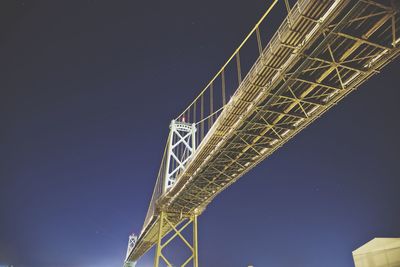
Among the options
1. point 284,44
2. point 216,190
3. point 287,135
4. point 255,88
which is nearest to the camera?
point 284,44

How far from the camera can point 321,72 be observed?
34.9ft

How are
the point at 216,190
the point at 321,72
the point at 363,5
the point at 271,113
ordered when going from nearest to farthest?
the point at 363,5 → the point at 321,72 → the point at 271,113 → the point at 216,190

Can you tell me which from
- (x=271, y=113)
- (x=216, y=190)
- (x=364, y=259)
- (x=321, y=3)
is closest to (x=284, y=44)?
(x=321, y=3)

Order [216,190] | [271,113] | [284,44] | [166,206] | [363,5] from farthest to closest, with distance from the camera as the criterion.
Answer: [166,206]
[216,190]
[271,113]
[284,44]
[363,5]

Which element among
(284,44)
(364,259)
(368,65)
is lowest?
(364,259)

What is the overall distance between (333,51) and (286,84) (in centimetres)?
195

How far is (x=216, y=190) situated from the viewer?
66.0 feet

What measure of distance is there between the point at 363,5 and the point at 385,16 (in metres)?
0.88

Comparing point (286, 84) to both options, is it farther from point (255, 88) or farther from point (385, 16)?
point (385, 16)

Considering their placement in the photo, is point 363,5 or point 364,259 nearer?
point 363,5

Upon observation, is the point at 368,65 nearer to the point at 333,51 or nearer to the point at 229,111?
the point at 333,51

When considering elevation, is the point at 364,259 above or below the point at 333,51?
below

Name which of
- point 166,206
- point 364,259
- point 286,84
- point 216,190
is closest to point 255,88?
point 286,84

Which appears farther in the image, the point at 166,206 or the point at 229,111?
the point at 166,206
